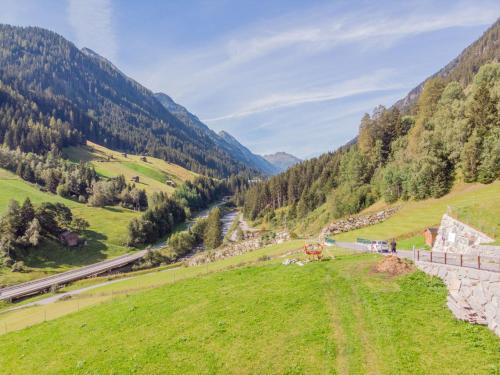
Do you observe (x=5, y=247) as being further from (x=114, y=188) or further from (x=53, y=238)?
(x=114, y=188)

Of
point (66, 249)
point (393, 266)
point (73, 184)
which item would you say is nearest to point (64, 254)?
point (66, 249)

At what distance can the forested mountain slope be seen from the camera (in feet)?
208

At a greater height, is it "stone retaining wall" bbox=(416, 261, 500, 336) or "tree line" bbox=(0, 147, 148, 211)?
"tree line" bbox=(0, 147, 148, 211)

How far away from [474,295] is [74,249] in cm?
12260

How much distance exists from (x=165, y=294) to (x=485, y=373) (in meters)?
26.0

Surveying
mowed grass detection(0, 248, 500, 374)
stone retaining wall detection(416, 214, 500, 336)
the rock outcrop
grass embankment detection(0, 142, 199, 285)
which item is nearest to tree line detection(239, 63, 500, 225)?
the rock outcrop

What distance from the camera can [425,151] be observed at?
235ft

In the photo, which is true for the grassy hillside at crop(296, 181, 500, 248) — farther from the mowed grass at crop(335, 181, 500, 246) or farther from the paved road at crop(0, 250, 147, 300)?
the paved road at crop(0, 250, 147, 300)

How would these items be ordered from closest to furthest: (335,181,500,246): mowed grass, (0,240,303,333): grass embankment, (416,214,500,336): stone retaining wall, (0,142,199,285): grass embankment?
(416,214,500,336): stone retaining wall → (335,181,500,246): mowed grass → (0,240,303,333): grass embankment → (0,142,199,285): grass embankment

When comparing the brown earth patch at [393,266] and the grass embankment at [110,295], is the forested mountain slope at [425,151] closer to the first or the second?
the grass embankment at [110,295]

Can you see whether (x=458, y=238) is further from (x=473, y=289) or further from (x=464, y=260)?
(x=473, y=289)

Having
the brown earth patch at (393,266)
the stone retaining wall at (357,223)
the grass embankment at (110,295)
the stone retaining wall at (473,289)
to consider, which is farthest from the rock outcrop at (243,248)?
the stone retaining wall at (473,289)

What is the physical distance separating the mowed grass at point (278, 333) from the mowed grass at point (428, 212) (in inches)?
624

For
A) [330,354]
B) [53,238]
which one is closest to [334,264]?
[330,354]
